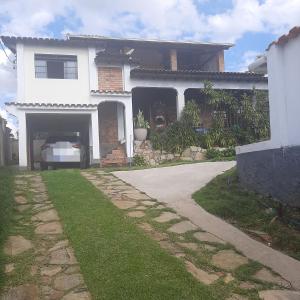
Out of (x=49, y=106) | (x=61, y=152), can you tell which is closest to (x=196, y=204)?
(x=61, y=152)

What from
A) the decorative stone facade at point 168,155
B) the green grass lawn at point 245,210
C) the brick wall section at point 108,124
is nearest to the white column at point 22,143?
the brick wall section at point 108,124

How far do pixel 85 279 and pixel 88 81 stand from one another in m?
13.7

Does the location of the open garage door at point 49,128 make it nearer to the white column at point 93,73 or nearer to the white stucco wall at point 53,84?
the white stucco wall at point 53,84

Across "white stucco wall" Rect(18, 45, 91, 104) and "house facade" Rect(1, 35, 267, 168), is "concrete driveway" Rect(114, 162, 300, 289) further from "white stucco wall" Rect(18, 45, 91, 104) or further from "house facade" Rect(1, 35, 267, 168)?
"white stucco wall" Rect(18, 45, 91, 104)

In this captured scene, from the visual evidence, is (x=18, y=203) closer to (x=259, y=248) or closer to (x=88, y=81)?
(x=259, y=248)

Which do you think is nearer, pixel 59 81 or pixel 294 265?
pixel 294 265

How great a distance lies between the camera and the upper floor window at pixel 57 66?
1723 centimetres

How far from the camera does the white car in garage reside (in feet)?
48.2

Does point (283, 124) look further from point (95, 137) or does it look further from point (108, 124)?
point (108, 124)

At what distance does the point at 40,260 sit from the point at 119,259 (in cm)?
92

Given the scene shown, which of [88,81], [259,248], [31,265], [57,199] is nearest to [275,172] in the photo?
[259,248]

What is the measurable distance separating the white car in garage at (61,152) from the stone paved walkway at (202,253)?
6.82 metres

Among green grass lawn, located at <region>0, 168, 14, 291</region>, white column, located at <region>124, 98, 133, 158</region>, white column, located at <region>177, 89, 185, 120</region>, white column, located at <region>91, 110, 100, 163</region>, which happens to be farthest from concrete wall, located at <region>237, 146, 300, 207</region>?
white column, located at <region>177, 89, 185, 120</region>

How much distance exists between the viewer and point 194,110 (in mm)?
17406
